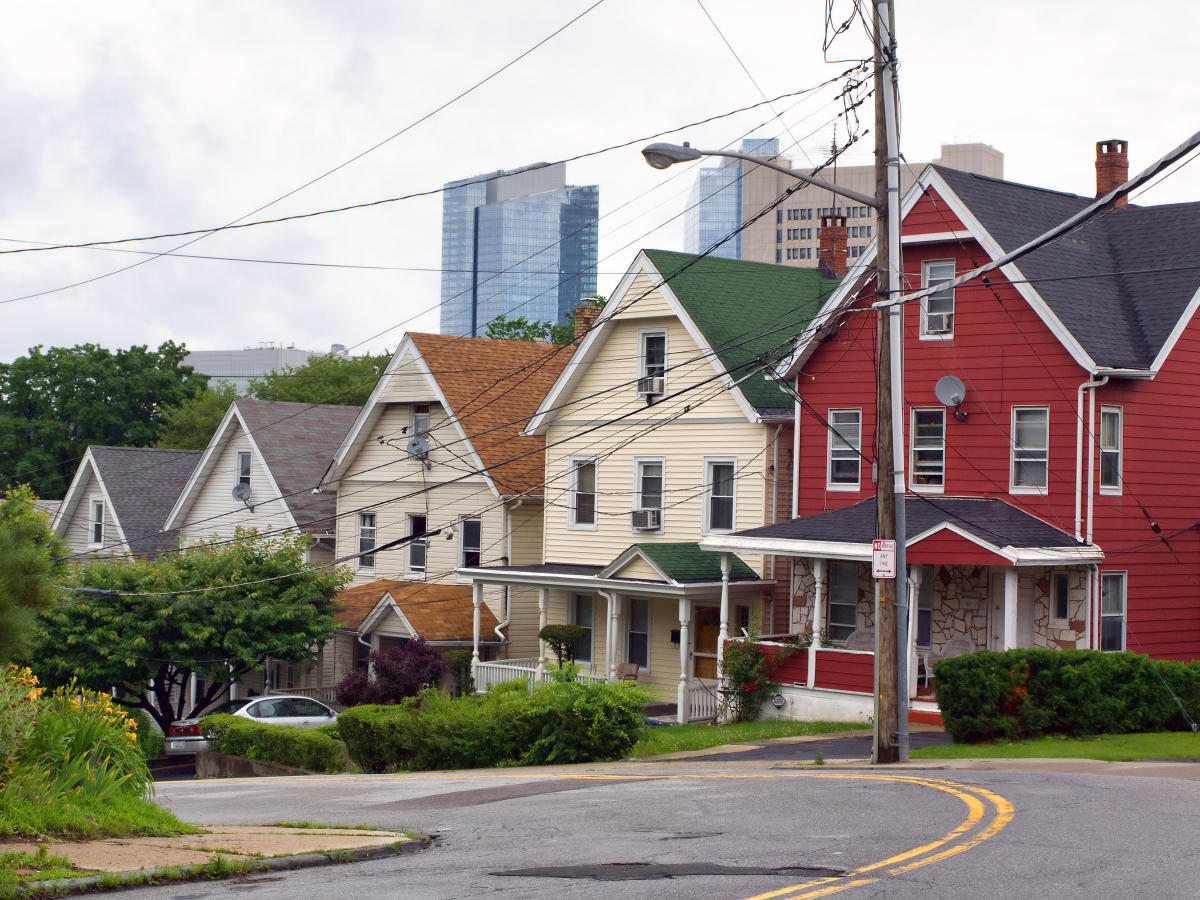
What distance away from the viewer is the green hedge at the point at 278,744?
2544cm

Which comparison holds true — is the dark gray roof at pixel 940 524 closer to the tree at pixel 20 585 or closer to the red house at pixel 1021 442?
the red house at pixel 1021 442

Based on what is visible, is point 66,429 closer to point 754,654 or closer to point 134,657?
point 134,657

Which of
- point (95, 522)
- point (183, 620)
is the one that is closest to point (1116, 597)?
point (183, 620)

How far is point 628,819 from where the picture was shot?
13.5 m

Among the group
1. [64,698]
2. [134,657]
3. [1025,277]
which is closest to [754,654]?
[1025,277]

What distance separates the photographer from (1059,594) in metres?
27.1

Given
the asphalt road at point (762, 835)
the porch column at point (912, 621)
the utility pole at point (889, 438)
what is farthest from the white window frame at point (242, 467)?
the utility pole at point (889, 438)

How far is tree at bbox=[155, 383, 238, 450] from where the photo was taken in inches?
2822

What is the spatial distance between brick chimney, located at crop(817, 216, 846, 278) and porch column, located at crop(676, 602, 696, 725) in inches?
490

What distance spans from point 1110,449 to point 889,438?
10.2m

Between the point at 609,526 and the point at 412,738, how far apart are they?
12162 mm

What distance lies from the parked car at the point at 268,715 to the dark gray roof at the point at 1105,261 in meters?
18.4

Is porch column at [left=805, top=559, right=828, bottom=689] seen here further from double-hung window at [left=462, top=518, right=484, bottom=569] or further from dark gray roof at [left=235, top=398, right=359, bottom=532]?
dark gray roof at [left=235, top=398, right=359, bottom=532]

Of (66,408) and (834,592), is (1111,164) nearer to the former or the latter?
(834,592)
